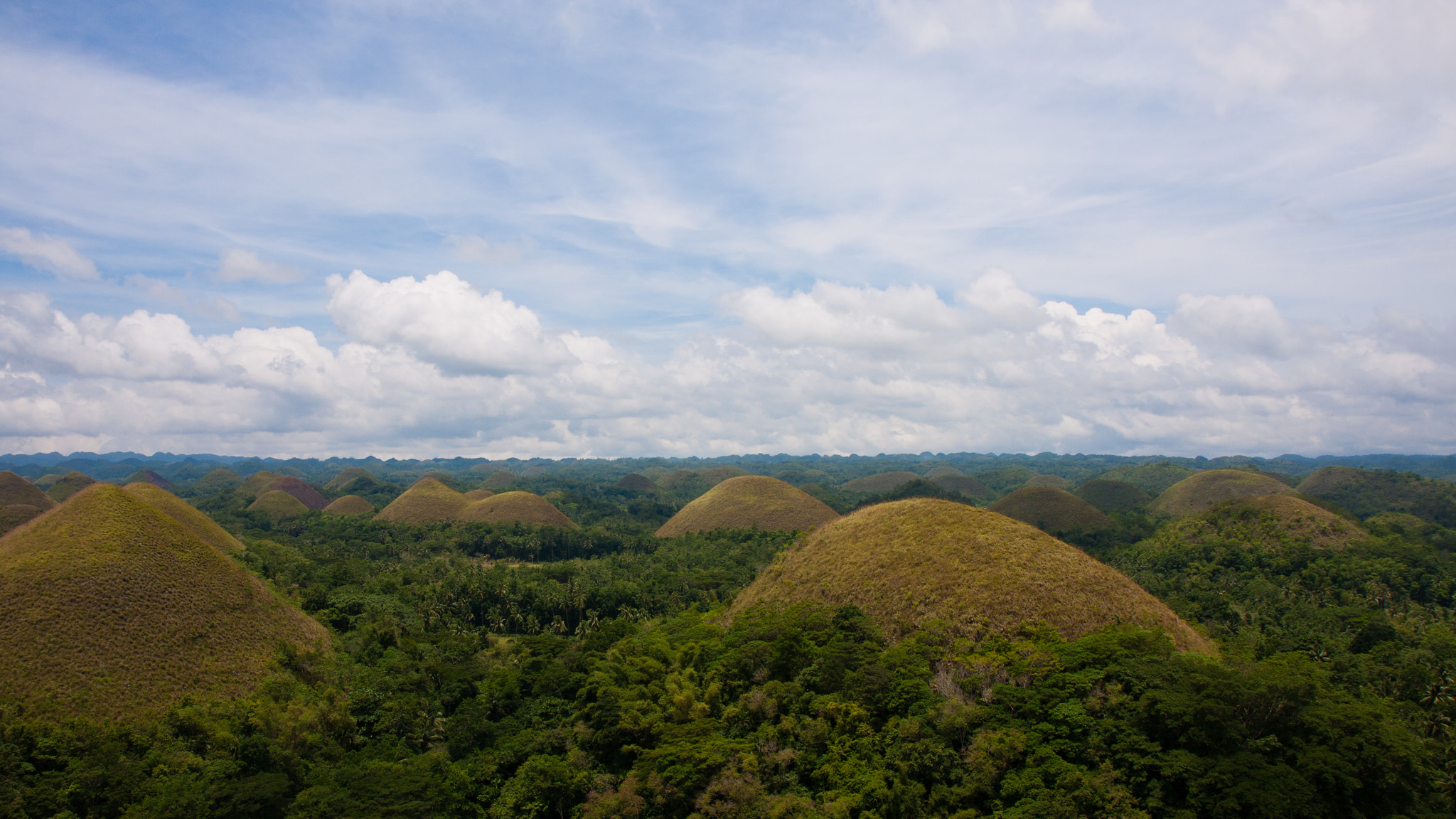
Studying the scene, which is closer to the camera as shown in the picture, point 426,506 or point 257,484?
point 426,506

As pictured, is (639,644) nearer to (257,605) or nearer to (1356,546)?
(257,605)

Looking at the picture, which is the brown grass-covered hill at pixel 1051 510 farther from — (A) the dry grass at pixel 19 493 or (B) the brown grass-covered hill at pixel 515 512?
(A) the dry grass at pixel 19 493

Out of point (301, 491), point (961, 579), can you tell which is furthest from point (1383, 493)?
point (301, 491)

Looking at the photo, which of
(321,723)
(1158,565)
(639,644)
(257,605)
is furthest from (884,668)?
(1158,565)

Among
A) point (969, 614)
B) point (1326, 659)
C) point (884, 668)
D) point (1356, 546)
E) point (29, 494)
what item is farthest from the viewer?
point (29, 494)

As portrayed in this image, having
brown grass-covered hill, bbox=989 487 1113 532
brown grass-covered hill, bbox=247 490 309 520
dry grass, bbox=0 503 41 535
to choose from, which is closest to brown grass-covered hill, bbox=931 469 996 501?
brown grass-covered hill, bbox=989 487 1113 532

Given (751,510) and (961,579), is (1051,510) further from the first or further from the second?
(961,579)
